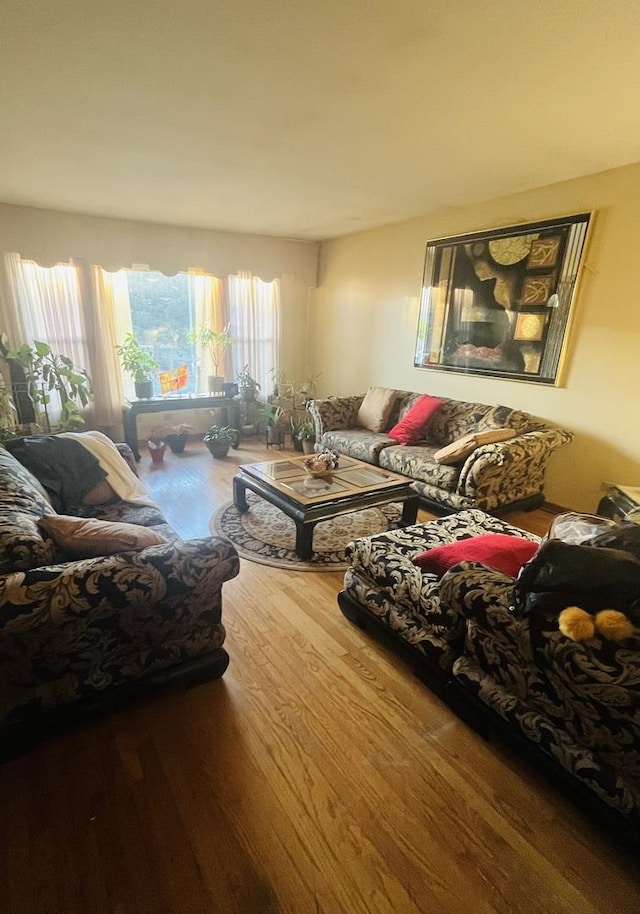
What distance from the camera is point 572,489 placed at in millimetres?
3424

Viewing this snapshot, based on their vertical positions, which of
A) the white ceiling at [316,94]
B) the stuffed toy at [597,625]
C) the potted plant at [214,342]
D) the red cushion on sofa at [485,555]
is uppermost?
the white ceiling at [316,94]

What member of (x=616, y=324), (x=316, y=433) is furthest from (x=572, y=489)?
(x=316, y=433)

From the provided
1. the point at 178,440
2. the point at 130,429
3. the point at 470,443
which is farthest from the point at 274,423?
the point at 470,443

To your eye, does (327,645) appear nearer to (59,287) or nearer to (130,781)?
(130,781)

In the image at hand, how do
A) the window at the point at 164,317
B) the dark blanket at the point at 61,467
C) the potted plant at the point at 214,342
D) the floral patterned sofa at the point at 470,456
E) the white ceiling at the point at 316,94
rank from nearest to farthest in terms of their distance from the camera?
the white ceiling at the point at 316,94
the dark blanket at the point at 61,467
the floral patterned sofa at the point at 470,456
the window at the point at 164,317
the potted plant at the point at 214,342

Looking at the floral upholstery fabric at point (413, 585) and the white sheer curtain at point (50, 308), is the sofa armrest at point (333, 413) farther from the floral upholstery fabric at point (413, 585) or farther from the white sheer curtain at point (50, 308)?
the white sheer curtain at point (50, 308)

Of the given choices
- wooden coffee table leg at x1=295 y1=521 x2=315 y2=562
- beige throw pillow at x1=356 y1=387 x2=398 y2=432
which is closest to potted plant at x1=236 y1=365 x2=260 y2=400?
beige throw pillow at x1=356 y1=387 x2=398 y2=432

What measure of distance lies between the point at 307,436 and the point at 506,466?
224 cm

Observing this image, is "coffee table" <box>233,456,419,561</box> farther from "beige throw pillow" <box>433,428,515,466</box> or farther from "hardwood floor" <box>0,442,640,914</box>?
"hardwood floor" <box>0,442,640,914</box>

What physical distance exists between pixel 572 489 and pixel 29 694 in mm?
3585

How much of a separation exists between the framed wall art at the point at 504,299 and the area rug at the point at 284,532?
1575mm

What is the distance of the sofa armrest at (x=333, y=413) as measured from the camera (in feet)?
14.7

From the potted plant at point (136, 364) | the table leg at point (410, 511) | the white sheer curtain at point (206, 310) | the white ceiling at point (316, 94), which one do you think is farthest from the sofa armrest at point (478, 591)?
the white sheer curtain at point (206, 310)

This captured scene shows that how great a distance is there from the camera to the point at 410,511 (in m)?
3.11
